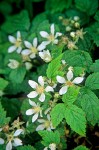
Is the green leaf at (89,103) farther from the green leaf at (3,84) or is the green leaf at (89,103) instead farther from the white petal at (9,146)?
the green leaf at (3,84)

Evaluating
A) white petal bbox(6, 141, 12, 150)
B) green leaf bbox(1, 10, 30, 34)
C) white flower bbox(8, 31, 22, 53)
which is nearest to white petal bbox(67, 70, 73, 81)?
white petal bbox(6, 141, 12, 150)

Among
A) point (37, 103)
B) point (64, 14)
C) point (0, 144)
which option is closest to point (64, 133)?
point (37, 103)

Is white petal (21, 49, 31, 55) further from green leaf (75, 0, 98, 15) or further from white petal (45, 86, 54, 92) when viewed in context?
white petal (45, 86, 54, 92)

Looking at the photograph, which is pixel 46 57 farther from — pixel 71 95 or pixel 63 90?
pixel 71 95

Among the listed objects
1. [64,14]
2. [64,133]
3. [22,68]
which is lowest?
[64,133]

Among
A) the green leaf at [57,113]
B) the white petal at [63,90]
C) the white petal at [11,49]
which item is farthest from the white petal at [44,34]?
the green leaf at [57,113]

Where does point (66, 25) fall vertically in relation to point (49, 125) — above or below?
above

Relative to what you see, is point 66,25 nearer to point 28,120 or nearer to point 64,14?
point 64,14

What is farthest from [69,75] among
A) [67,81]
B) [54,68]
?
[54,68]
